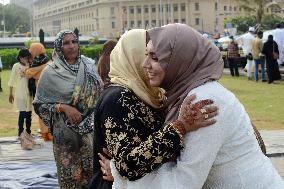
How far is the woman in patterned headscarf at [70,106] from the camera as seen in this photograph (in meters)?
3.98

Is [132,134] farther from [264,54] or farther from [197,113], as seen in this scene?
[264,54]

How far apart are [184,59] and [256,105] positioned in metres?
10.2

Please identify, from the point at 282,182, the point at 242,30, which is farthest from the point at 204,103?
the point at 242,30

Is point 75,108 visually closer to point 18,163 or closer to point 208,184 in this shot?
point 208,184

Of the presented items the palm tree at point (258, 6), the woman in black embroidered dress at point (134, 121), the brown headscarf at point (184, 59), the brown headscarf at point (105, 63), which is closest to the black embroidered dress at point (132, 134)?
the woman in black embroidered dress at point (134, 121)

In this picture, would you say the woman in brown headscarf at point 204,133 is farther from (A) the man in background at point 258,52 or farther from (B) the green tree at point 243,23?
(B) the green tree at point 243,23

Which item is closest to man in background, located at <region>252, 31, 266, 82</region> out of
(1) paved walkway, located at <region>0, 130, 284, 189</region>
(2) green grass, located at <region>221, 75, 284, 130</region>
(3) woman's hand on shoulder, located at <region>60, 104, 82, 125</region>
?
(2) green grass, located at <region>221, 75, 284, 130</region>

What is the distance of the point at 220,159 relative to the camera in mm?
1816

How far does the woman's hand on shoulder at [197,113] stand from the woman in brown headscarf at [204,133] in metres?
0.01

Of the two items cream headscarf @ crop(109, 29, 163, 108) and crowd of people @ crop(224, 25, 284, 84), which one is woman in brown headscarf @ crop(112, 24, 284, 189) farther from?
crowd of people @ crop(224, 25, 284, 84)

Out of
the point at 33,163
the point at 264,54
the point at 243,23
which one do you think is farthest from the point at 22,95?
the point at 243,23

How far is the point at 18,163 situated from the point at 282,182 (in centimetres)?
548

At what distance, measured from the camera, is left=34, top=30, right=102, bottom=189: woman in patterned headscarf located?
3.98 metres

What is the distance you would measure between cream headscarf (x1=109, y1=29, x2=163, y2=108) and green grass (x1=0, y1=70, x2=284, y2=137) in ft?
23.4
